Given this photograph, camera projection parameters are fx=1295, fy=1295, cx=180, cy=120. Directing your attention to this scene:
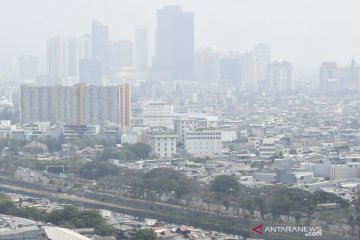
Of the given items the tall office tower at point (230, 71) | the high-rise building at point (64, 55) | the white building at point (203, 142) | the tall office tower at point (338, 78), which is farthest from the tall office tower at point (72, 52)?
the white building at point (203, 142)

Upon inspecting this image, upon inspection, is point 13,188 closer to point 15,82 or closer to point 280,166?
point 280,166

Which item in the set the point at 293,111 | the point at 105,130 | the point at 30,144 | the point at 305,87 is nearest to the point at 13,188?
the point at 30,144

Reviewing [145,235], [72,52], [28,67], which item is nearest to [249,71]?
[72,52]

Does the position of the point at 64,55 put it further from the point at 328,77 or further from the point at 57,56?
the point at 328,77

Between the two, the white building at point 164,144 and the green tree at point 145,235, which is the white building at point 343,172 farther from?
the green tree at point 145,235

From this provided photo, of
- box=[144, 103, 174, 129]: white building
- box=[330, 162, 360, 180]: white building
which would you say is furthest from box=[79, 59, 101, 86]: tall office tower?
box=[330, 162, 360, 180]: white building

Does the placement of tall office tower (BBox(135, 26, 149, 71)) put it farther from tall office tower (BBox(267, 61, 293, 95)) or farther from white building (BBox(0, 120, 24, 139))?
white building (BBox(0, 120, 24, 139))
